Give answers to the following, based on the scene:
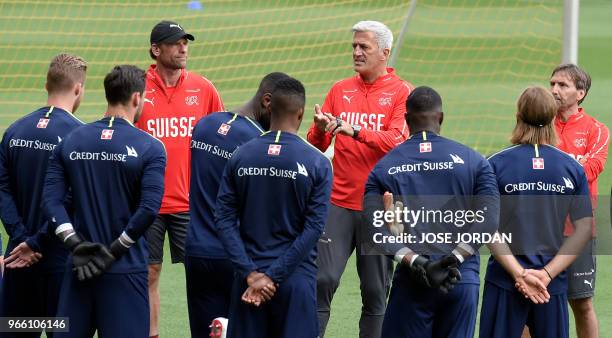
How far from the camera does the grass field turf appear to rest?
15773 millimetres

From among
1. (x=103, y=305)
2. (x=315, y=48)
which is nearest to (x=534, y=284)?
(x=103, y=305)

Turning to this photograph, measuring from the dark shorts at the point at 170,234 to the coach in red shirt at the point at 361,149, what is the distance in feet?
3.41

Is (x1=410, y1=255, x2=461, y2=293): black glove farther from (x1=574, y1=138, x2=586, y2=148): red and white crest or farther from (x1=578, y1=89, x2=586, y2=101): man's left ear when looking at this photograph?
(x1=578, y1=89, x2=586, y2=101): man's left ear

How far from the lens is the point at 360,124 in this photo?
24.5 feet

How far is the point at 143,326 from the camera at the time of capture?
6125 millimetres

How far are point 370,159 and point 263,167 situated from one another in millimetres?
1732

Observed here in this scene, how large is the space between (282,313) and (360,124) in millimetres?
1957

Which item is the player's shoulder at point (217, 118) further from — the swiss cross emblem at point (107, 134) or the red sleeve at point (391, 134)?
the red sleeve at point (391, 134)

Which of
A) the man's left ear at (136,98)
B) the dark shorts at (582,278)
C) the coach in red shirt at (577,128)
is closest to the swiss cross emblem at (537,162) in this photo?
the dark shorts at (582,278)

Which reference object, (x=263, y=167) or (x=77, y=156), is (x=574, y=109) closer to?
(x=263, y=167)

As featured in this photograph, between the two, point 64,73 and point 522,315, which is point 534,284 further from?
point 64,73

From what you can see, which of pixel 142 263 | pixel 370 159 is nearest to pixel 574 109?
pixel 370 159

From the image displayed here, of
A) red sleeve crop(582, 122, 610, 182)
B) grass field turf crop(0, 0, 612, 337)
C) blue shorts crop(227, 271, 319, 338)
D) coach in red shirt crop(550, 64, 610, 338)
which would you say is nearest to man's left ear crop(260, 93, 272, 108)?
blue shorts crop(227, 271, 319, 338)

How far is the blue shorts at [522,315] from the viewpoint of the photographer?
6141 mm
